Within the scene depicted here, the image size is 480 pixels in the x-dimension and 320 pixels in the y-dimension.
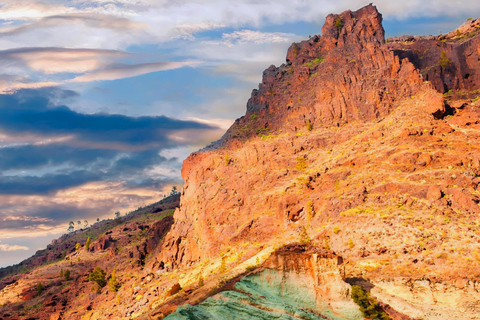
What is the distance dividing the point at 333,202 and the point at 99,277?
53.0m

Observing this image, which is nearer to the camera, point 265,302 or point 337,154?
point 265,302

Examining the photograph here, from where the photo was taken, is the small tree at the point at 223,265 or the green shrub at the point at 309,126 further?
the green shrub at the point at 309,126

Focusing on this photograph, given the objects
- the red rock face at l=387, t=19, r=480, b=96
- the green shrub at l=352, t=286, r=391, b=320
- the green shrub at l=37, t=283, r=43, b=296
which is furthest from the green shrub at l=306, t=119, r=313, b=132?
the green shrub at l=37, t=283, r=43, b=296

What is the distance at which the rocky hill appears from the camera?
5519cm

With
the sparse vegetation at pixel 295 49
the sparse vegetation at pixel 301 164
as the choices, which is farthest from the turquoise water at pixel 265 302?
the sparse vegetation at pixel 295 49

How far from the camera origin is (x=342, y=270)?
5844cm

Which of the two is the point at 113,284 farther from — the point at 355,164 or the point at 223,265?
the point at 355,164

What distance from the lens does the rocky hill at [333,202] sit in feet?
181

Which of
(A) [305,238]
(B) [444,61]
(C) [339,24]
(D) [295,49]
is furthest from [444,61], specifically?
(A) [305,238]

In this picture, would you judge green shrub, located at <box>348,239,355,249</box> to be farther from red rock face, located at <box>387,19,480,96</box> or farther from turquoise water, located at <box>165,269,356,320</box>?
red rock face, located at <box>387,19,480,96</box>

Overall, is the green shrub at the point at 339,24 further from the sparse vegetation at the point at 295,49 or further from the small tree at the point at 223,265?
the small tree at the point at 223,265

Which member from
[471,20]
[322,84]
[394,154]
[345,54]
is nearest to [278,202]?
[394,154]

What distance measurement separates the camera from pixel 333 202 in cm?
7125

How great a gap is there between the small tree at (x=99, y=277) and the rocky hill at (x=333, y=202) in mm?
2531
